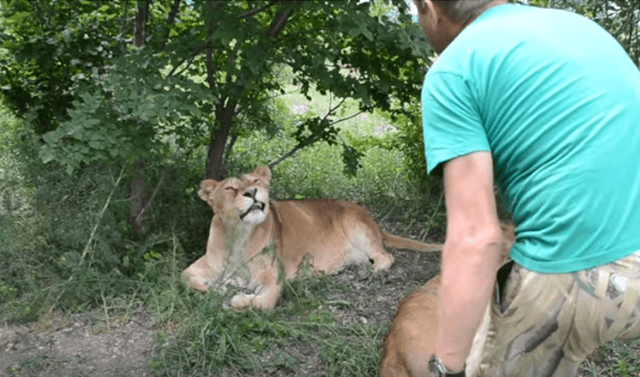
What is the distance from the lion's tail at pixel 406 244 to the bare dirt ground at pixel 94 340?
1.88 feet

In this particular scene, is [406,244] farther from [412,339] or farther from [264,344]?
[412,339]

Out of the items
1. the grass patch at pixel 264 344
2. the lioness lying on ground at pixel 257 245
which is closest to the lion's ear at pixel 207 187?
the lioness lying on ground at pixel 257 245

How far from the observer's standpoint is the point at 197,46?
14.8 ft

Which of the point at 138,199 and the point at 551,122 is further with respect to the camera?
the point at 138,199

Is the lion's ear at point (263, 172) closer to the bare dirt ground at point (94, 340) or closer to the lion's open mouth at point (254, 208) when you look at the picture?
the lion's open mouth at point (254, 208)

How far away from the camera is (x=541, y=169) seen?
77.9 inches

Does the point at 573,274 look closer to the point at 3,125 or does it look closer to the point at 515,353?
the point at 515,353

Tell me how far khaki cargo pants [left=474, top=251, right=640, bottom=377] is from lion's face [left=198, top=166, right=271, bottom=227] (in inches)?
111

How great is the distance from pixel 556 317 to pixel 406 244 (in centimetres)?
382

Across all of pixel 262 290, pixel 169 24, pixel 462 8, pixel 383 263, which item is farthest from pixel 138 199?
pixel 462 8

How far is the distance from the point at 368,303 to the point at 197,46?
A: 189cm

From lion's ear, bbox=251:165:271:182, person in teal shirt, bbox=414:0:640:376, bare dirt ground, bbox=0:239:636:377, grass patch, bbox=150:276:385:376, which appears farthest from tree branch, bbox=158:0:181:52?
person in teal shirt, bbox=414:0:640:376

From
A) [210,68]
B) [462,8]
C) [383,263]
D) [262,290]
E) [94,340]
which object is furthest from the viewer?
[383,263]

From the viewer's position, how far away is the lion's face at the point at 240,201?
4.83m
